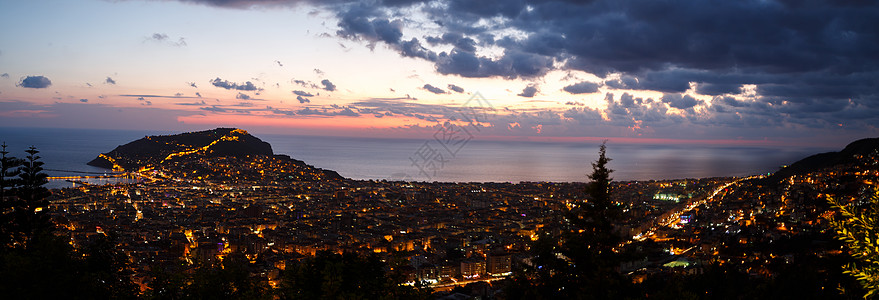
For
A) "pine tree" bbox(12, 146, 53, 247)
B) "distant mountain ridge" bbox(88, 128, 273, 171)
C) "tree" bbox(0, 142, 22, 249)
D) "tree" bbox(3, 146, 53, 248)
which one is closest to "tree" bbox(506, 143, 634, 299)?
"tree" bbox(3, 146, 53, 248)

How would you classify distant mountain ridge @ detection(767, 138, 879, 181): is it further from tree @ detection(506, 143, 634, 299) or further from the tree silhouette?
the tree silhouette

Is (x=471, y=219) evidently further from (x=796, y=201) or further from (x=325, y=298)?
(x=325, y=298)

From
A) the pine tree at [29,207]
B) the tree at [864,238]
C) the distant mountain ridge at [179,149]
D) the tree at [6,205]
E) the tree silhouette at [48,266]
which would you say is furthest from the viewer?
the distant mountain ridge at [179,149]

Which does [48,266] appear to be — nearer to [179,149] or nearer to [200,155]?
[200,155]

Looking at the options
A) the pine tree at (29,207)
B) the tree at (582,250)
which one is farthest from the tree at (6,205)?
the tree at (582,250)

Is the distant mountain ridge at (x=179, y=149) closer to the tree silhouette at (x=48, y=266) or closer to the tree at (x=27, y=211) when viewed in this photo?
the tree at (x=27, y=211)
